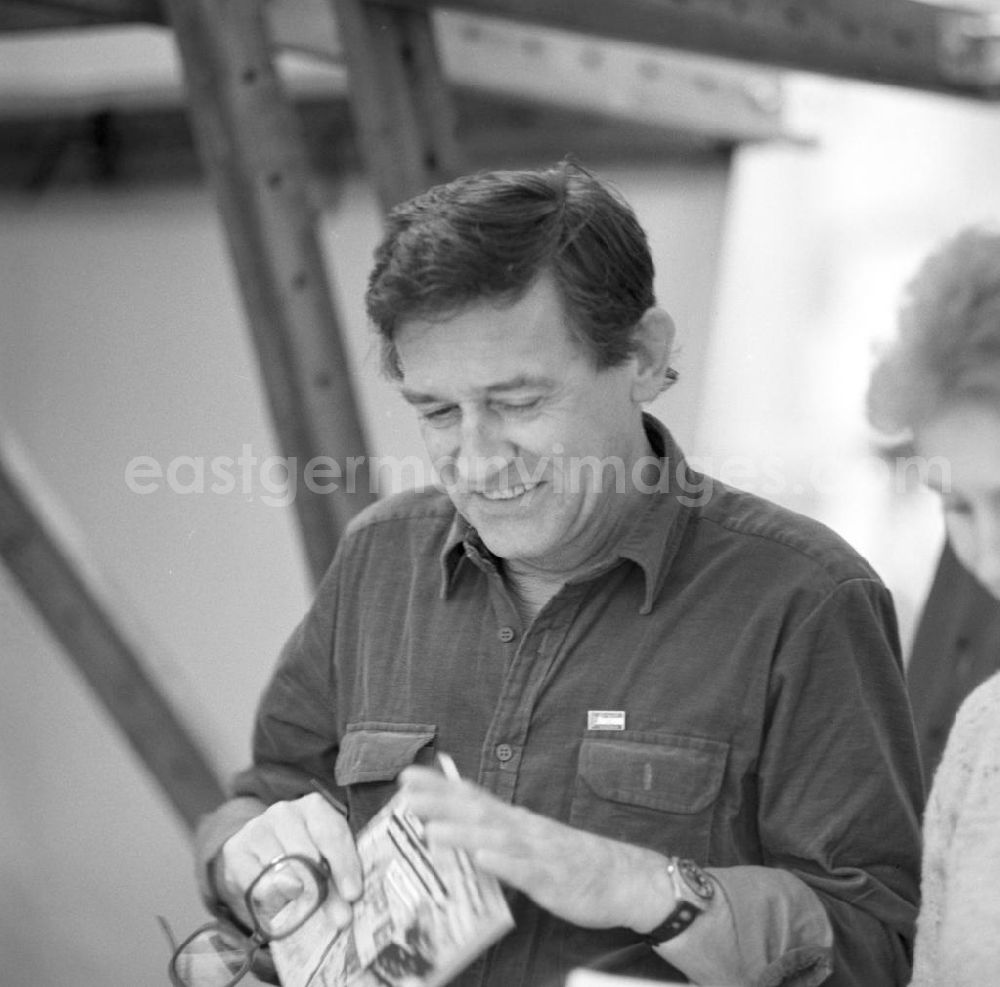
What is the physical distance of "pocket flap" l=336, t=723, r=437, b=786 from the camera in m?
1.85

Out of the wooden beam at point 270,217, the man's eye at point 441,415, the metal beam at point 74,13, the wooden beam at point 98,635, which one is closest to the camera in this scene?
the man's eye at point 441,415

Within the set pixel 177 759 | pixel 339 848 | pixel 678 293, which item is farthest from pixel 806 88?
pixel 339 848

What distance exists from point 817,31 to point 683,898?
8.79ft

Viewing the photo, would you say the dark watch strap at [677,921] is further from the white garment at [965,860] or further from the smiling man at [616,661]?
the white garment at [965,860]

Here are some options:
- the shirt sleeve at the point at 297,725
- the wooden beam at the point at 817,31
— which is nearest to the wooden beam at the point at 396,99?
the wooden beam at the point at 817,31

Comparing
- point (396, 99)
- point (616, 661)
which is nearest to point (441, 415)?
point (616, 661)

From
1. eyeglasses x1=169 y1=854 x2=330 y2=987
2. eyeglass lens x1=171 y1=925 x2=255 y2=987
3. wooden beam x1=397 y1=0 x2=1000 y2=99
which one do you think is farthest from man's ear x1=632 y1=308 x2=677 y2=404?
wooden beam x1=397 y1=0 x2=1000 y2=99

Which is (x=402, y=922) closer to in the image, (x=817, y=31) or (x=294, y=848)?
(x=294, y=848)

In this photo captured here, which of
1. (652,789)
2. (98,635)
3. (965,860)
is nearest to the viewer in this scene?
(965,860)

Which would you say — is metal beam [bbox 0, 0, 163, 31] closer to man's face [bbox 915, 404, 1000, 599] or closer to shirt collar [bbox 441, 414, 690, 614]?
shirt collar [bbox 441, 414, 690, 614]

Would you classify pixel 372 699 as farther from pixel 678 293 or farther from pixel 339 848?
pixel 678 293

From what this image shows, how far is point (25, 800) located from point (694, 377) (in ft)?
8.26

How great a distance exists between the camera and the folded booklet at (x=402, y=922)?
1522 millimetres

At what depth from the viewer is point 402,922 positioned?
5.20ft
